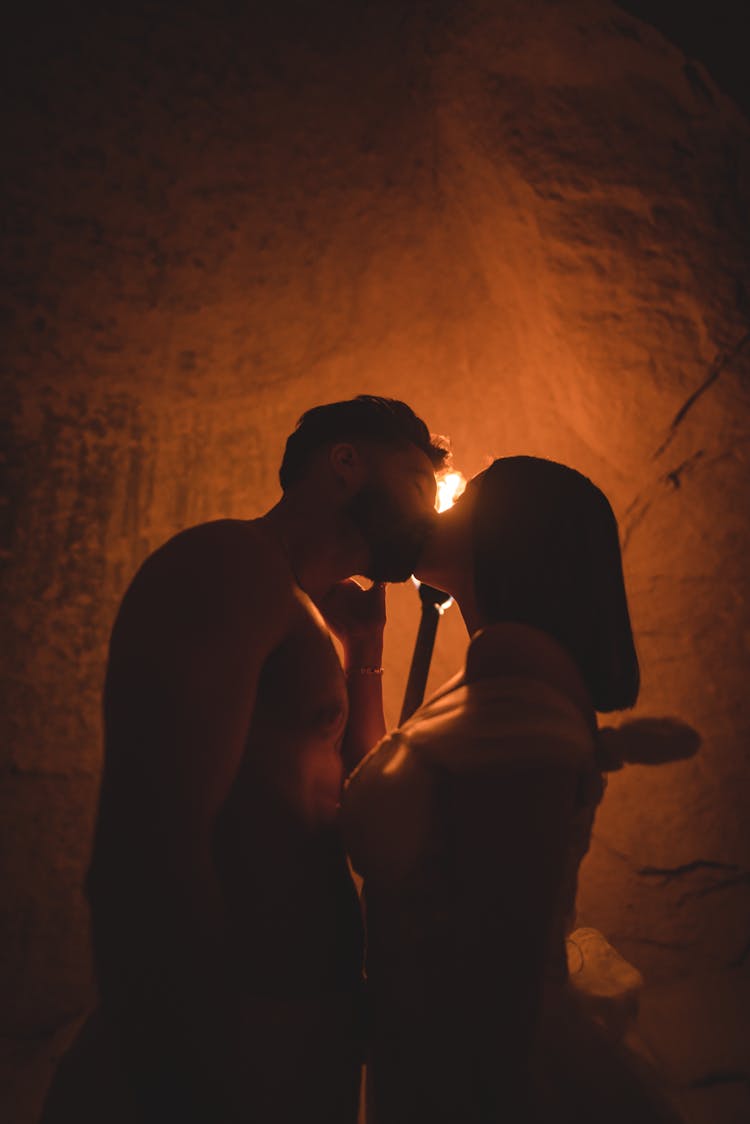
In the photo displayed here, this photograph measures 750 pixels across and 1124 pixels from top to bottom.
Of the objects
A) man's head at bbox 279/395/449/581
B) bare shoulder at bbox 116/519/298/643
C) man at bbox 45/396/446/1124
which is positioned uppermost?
man's head at bbox 279/395/449/581

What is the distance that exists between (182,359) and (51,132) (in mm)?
1102

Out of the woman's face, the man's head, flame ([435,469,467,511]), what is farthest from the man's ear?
flame ([435,469,467,511])

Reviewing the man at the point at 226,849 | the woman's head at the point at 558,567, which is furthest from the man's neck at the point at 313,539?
the woman's head at the point at 558,567

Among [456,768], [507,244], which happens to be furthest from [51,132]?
[456,768]

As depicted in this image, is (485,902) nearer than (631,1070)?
Yes

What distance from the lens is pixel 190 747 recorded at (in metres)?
1.07

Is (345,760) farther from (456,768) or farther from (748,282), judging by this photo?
(748,282)

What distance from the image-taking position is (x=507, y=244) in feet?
8.41

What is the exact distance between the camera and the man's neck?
170cm

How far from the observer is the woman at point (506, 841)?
Result: 99 cm

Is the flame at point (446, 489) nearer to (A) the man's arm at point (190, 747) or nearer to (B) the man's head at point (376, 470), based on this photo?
(B) the man's head at point (376, 470)

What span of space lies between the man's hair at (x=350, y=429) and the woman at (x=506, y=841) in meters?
0.52

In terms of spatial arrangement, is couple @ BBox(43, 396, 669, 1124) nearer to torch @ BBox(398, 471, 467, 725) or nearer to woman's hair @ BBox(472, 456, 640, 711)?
woman's hair @ BBox(472, 456, 640, 711)

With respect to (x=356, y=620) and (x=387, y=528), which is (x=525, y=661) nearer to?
(x=387, y=528)
